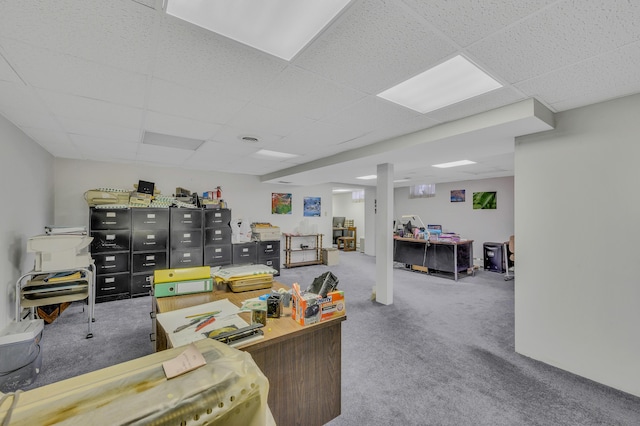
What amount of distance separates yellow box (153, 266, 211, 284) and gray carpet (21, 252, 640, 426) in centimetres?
117

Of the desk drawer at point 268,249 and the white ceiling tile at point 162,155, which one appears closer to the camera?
the white ceiling tile at point 162,155

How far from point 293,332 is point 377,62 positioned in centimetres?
167

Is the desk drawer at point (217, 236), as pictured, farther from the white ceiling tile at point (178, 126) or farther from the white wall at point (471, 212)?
the white wall at point (471, 212)

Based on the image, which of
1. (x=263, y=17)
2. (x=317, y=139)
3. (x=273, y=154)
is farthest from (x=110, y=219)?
(x=263, y=17)

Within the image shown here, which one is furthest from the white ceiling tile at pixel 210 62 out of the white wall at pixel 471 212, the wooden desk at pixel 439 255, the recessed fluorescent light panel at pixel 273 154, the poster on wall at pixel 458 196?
the poster on wall at pixel 458 196

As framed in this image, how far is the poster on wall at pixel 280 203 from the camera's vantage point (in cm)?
704

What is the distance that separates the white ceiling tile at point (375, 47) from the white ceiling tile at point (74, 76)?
50.2 inches

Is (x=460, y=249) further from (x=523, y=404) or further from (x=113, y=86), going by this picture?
(x=113, y=86)

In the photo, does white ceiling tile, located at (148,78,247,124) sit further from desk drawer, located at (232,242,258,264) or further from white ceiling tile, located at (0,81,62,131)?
desk drawer, located at (232,242,258,264)

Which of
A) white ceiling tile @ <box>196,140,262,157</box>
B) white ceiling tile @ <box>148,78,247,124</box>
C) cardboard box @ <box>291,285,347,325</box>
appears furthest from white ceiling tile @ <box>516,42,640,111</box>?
white ceiling tile @ <box>196,140,262,157</box>

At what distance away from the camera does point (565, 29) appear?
1.37 meters

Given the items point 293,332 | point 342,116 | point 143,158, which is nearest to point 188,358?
point 293,332

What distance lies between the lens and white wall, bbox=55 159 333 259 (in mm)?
4672

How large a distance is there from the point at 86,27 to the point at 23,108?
1.78 meters
